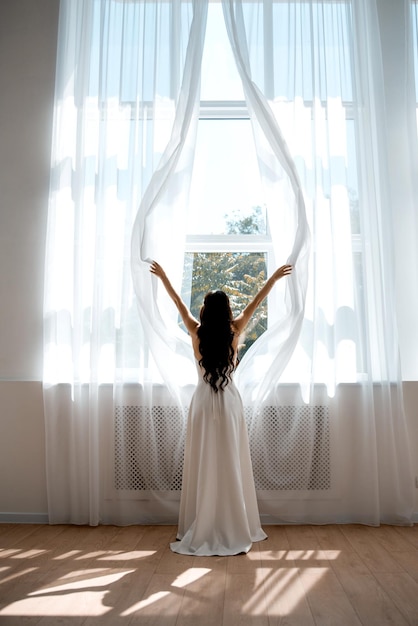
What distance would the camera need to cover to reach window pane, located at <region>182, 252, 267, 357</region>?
4.57 meters

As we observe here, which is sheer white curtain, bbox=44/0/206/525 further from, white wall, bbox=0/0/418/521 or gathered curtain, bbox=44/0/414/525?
white wall, bbox=0/0/418/521

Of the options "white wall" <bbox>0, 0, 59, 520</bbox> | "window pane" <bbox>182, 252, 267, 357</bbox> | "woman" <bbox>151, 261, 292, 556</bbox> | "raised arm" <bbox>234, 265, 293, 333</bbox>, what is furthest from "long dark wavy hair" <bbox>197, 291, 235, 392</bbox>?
"white wall" <bbox>0, 0, 59, 520</bbox>

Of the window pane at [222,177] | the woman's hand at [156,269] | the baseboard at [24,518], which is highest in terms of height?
the window pane at [222,177]

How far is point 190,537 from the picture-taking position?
3.69 meters

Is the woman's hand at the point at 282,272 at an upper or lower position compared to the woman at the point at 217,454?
upper

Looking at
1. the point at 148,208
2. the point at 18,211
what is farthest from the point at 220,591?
the point at 18,211

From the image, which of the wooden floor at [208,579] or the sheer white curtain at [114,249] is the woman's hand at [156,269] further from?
the wooden floor at [208,579]

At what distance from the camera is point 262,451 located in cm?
430

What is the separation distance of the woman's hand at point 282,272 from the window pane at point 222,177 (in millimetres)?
612

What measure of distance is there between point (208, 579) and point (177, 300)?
67.5 inches

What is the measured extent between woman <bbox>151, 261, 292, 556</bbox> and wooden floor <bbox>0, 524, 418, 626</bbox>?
154 mm

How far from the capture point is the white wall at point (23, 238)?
4430 mm

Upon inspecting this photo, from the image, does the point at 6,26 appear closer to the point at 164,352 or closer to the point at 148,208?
the point at 148,208

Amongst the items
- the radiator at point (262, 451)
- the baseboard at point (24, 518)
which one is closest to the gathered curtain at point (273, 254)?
the radiator at point (262, 451)
